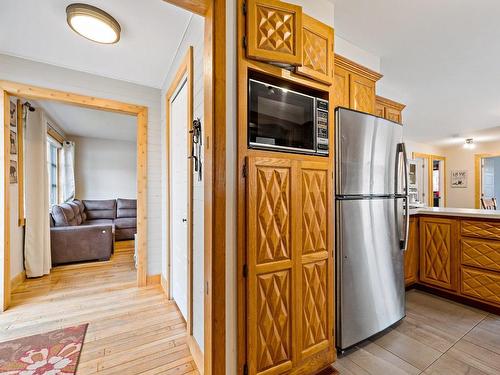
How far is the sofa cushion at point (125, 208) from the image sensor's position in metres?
6.08

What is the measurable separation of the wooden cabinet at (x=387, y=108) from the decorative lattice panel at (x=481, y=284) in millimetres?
2028

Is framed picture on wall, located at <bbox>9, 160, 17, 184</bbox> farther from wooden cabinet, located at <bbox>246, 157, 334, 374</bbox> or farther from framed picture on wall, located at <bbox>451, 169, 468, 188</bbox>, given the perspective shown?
framed picture on wall, located at <bbox>451, 169, 468, 188</bbox>

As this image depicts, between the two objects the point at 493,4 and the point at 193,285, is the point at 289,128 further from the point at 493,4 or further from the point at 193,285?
the point at 493,4

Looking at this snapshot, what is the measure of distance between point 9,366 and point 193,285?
1.40 metres

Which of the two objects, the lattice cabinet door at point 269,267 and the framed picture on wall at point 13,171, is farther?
the framed picture on wall at point 13,171

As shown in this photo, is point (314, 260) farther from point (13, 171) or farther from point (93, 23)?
Answer: point (13, 171)

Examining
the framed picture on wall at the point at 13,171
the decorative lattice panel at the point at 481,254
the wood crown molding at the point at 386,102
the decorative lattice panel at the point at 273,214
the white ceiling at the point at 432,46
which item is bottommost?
the decorative lattice panel at the point at 481,254

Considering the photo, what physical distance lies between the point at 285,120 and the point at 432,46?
2026 millimetres

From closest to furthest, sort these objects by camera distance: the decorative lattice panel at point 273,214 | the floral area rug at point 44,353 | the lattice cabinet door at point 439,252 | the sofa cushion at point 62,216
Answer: the decorative lattice panel at point 273,214, the floral area rug at point 44,353, the lattice cabinet door at point 439,252, the sofa cushion at point 62,216

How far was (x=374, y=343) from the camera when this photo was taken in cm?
190

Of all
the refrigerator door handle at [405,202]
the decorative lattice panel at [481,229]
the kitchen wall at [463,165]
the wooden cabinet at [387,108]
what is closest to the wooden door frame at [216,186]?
the refrigerator door handle at [405,202]

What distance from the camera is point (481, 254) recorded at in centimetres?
242

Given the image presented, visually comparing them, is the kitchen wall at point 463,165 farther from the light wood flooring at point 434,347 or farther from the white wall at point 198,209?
the white wall at point 198,209

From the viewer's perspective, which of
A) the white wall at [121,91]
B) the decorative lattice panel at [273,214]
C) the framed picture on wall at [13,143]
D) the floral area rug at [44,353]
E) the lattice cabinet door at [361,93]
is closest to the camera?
the decorative lattice panel at [273,214]
